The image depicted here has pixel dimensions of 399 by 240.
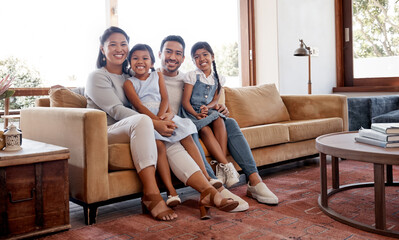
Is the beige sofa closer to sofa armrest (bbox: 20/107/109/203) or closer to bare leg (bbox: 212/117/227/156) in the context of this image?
sofa armrest (bbox: 20/107/109/203)

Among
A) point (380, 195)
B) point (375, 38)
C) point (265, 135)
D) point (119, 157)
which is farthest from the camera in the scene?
point (375, 38)

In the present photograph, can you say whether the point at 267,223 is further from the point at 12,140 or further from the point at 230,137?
the point at 12,140

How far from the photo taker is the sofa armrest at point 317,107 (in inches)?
142

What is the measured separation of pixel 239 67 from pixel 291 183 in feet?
8.31

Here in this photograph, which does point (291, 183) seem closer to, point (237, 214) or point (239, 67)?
point (237, 214)

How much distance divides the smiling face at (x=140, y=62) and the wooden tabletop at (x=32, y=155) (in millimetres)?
736

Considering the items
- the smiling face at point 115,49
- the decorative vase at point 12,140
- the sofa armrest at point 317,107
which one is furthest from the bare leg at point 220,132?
the sofa armrest at point 317,107

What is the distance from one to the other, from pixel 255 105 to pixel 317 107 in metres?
0.61

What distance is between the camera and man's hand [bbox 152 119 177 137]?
2.25 metres

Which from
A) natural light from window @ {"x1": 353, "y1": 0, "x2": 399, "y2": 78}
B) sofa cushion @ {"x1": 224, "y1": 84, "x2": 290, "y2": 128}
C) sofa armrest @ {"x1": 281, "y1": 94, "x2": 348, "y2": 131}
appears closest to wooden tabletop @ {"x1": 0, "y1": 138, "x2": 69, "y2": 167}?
sofa cushion @ {"x1": 224, "y1": 84, "x2": 290, "y2": 128}

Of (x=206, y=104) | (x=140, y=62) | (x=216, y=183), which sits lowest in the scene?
(x=216, y=183)

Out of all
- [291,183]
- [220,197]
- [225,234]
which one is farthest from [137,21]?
[225,234]

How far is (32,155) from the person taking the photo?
1.84 m

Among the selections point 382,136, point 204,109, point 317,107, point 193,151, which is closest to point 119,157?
point 193,151
